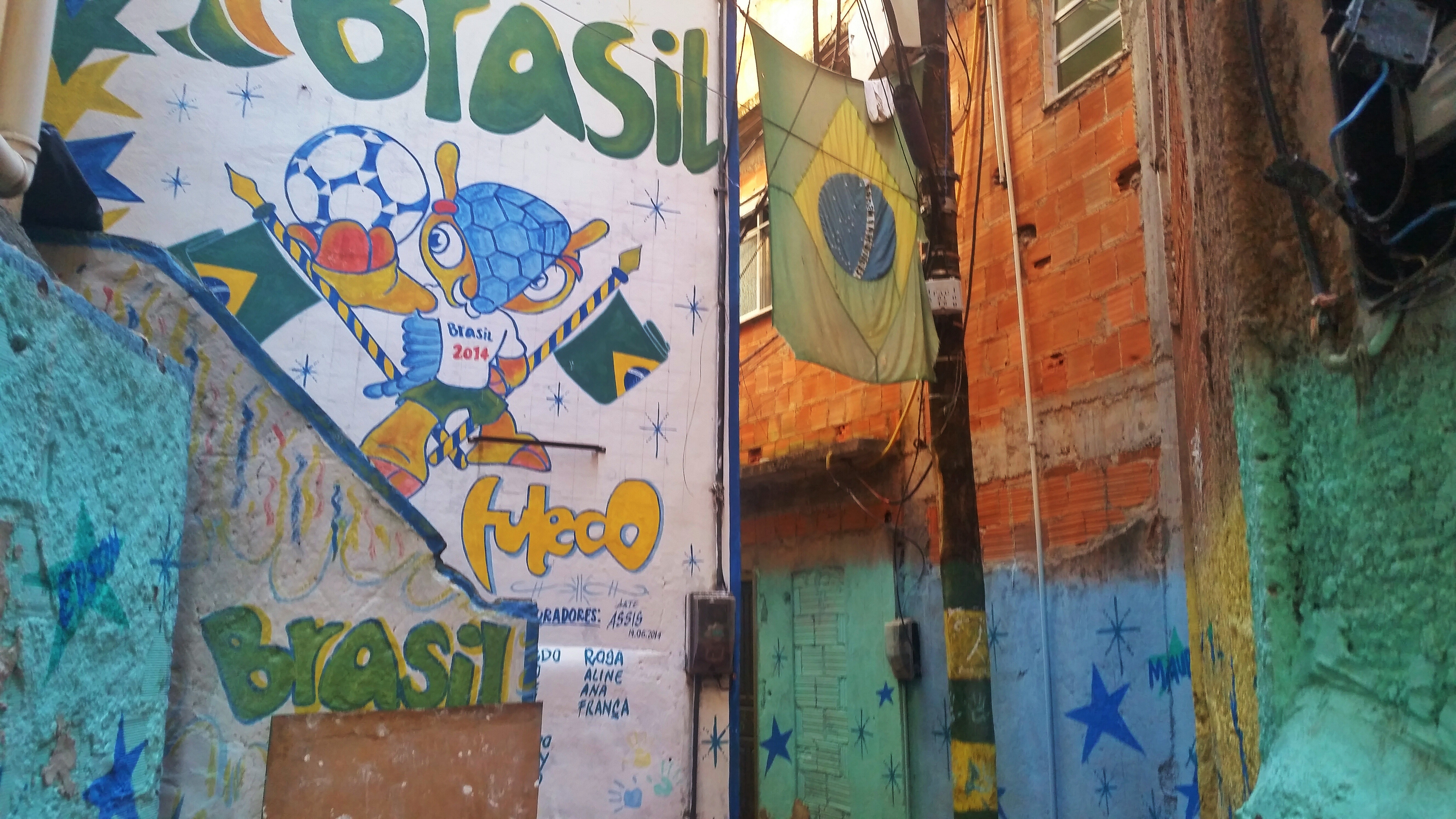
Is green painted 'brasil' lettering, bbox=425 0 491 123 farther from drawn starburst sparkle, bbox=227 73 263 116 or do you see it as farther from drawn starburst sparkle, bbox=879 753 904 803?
drawn starburst sparkle, bbox=879 753 904 803

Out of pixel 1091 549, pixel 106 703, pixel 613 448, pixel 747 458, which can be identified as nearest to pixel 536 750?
pixel 106 703

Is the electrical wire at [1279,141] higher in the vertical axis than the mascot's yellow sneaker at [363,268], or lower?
lower

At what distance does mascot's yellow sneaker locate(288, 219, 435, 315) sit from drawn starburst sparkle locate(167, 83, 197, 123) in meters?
0.70

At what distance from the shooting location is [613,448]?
519cm

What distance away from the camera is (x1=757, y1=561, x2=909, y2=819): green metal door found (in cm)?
733

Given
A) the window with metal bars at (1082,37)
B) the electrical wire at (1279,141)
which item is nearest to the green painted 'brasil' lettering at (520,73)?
the window with metal bars at (1082,37)

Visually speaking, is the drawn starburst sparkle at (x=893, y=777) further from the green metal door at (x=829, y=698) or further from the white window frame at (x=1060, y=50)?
the white window frame at (x=1060, y=50)

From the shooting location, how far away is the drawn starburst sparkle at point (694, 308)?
552 centimetres

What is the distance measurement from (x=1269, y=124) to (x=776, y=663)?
7222 millimetres

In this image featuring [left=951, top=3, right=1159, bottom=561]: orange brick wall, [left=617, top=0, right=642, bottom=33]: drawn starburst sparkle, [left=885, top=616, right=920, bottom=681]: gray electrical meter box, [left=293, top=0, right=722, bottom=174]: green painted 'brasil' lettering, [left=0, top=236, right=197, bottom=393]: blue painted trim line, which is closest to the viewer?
[left=0, top=236, right=197, bottom=393]: blue painted trim line

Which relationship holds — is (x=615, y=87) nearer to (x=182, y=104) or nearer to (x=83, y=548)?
(x=182, y=104)

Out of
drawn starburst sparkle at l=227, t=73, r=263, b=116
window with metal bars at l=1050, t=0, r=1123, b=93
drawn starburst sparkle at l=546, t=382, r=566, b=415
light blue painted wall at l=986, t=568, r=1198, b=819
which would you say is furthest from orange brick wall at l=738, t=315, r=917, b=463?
drawn starburst sparkle at l=227, t=73, r=263, b=116

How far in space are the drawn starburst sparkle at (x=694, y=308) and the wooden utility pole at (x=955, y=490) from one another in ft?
4.66

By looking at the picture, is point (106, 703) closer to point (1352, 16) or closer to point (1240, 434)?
point (1240, 434)
